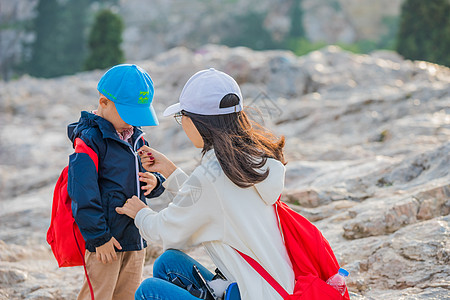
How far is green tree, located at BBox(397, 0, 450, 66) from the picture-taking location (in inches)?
779

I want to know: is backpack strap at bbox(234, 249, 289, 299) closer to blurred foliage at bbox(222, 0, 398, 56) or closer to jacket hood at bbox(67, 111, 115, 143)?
jacket hood at bbox(67, 111, 115, 143)

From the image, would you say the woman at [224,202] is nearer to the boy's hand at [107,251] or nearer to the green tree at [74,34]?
the boy's hand at [107,251]

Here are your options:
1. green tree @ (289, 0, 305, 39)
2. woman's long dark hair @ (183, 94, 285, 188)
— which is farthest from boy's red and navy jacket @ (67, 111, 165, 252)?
green tree @ (289, 0, 305, 39)

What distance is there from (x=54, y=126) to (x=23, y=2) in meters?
25.0

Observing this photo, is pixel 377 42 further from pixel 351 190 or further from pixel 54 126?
pixel 351 190

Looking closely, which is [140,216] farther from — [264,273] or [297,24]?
[297,24]

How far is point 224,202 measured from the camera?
2.11 m

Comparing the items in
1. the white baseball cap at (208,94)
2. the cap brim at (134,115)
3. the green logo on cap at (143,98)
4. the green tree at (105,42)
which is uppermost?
the white baseball cap at (208,94)

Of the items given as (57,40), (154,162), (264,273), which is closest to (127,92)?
(154,162)

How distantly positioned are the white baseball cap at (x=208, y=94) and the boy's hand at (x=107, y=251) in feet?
2.25

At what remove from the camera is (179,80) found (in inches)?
526

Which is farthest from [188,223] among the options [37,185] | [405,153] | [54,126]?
[54,126]

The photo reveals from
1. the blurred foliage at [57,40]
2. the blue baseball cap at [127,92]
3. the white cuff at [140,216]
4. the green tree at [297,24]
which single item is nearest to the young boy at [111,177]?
the blue baseball cap at [127,92]

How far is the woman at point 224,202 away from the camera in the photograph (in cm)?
211
